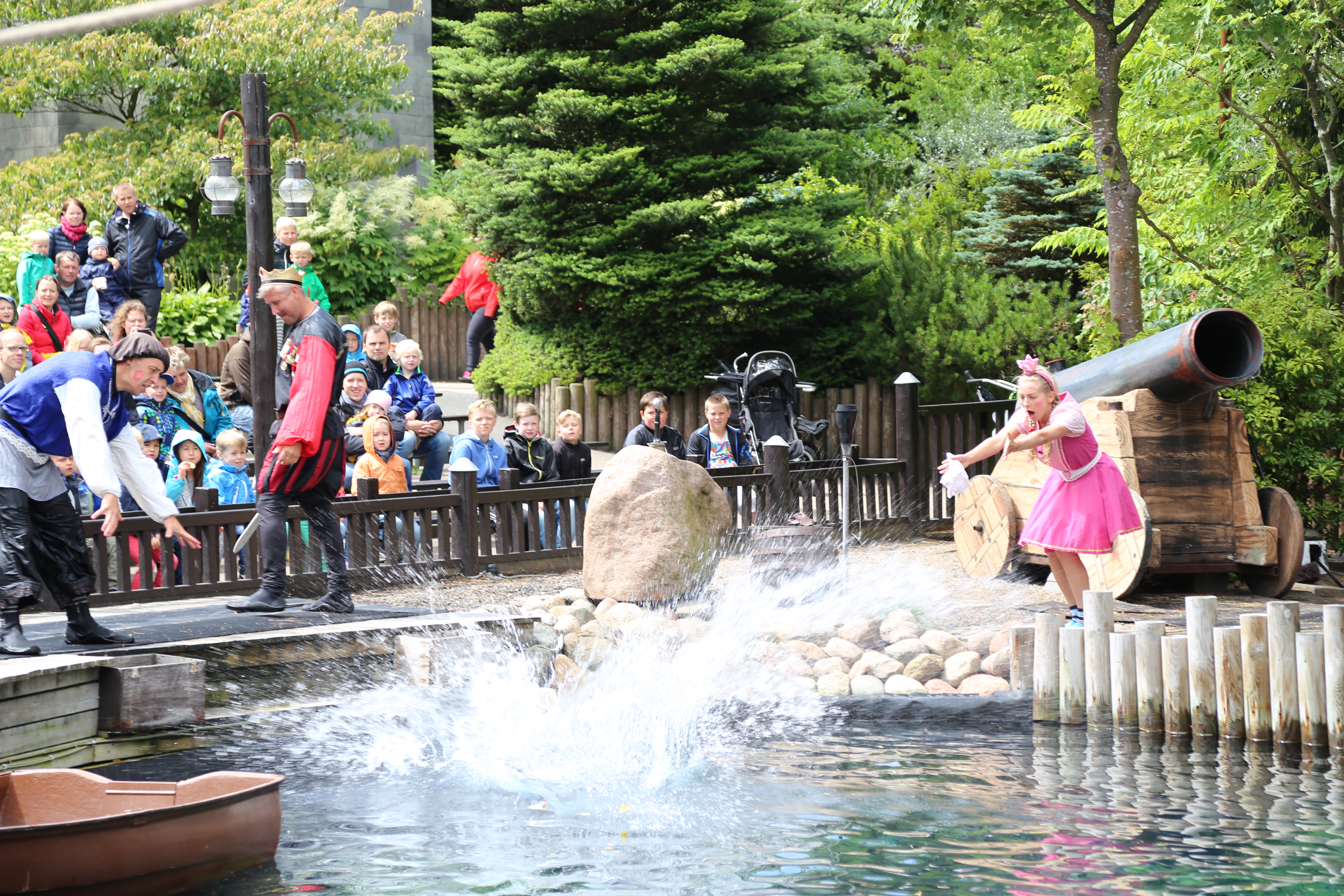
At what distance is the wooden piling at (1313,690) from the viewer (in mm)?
6859

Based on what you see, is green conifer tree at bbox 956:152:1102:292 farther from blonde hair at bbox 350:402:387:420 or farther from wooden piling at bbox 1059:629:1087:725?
wooden piling at bbox 1059:629:1087:725

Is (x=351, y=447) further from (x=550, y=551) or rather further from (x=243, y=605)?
(x=243, y=605)

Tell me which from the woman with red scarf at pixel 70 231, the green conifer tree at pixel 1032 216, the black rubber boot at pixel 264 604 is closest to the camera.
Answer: the black rubber boot at pixel 264 604

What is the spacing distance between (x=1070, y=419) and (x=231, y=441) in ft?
19.9

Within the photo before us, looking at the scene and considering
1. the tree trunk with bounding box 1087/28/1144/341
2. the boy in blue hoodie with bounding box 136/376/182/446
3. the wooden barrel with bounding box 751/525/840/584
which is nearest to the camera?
the wooden barrel with bounding box 751/525/840/584

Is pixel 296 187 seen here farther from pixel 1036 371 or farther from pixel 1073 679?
pixel 1073 679

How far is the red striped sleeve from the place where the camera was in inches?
305

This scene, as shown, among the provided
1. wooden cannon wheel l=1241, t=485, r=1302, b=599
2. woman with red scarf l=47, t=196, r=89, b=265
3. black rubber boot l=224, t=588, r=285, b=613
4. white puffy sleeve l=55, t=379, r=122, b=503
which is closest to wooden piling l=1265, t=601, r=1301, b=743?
wooden cannon wheel l=1241, t=485, r=1302, b=599

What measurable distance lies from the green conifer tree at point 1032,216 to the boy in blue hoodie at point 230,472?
13.5 metres

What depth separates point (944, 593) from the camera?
33.6ft

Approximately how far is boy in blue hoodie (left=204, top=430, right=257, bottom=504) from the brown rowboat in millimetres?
4752

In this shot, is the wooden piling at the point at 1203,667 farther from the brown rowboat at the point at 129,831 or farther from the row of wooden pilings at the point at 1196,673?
the brown rowboat at the point at 129,831

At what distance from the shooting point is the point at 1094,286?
1591cm

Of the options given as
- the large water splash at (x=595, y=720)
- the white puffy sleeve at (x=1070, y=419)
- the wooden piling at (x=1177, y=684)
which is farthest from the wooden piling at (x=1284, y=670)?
the large water splash at (x=595, y=720)
